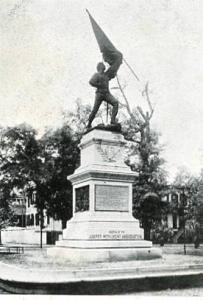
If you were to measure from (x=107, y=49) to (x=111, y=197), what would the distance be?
205 inches

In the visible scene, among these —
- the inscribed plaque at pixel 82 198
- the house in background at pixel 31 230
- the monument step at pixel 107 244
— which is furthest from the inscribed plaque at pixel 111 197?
the house in background at pixel 31 230

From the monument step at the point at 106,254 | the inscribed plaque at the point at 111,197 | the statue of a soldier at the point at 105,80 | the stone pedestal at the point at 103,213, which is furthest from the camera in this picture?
the statue of a soldier at the point at 105,80

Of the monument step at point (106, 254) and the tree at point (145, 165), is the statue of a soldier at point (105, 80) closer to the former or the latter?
the monument step at point (106, 254)

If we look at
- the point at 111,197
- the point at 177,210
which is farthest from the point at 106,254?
the point at 177,210

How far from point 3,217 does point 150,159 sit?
36.4ft

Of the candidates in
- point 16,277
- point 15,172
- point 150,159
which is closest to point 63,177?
point 15,172

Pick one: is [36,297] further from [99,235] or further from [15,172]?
[15,172]

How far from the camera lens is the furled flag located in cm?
1560

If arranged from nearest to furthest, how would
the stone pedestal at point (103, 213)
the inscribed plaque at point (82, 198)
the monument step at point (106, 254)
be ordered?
1. the monument step at point (106, 254)
2. the stone pedestal at point (103, 213)
3. the inscribed plaque at point (82, 198)

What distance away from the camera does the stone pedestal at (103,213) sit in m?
13.2

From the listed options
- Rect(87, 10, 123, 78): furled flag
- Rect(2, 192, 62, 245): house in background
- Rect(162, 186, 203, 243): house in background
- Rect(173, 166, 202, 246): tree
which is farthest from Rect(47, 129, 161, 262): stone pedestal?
Rect(2, 192, 62, 245): house in background

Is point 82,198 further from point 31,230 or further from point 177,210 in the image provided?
point 31,230

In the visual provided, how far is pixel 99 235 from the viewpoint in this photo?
44.7ft

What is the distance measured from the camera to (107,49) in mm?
15750
